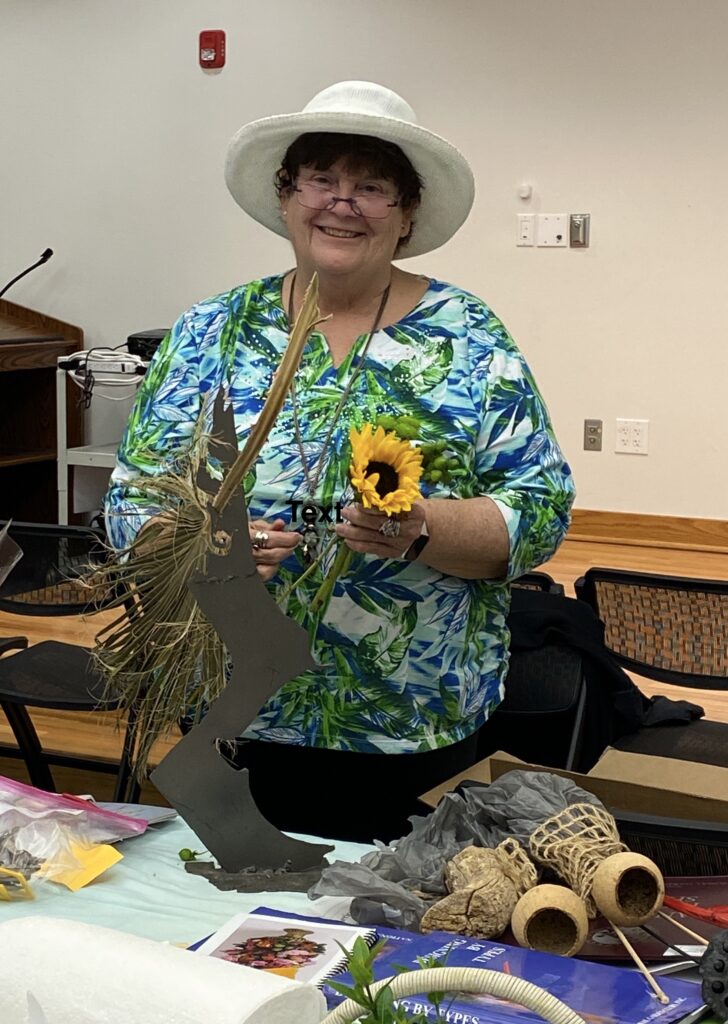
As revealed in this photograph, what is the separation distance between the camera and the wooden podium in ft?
21.4

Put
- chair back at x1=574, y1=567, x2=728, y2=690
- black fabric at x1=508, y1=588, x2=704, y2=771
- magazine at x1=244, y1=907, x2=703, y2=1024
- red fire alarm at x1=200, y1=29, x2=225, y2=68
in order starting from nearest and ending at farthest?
magazine at x1=244, y1=907, x2=703, y2=1024 < black fabric at x1=508, y1=588, x2=704, y2=771 < chair back at x1=574, y1=567, x2=728, y2=690 < red fire alarm at x1=200, y1=29, x2=225, y2=68

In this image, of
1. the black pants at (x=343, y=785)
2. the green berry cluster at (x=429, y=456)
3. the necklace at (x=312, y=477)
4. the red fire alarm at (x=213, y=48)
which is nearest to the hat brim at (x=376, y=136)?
the necklace at (x=312, y=477)

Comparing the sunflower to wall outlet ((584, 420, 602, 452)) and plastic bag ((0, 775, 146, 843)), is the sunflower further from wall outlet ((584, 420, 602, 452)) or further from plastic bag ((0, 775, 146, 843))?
wall outlet ((584, 420, 602, 452))

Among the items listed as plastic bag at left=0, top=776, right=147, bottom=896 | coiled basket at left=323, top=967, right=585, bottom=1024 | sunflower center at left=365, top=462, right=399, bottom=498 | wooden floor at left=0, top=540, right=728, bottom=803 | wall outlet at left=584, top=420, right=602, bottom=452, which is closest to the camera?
coiled basket at left=323, top=967, right=585, bottom=1024

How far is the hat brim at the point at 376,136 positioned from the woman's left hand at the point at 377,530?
0.53 meters

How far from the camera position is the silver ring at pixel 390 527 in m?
1.55

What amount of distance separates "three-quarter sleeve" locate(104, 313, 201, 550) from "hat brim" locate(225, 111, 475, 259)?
0.82ft

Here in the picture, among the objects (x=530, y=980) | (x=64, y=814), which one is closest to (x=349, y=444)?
(x=64, y=814)

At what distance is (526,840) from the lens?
140 cm

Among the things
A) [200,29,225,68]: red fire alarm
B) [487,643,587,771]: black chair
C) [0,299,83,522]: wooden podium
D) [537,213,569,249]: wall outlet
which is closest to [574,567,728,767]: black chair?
[487,643,587,771]: black chair

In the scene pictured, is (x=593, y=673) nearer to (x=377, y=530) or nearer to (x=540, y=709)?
(x=540, y=709)

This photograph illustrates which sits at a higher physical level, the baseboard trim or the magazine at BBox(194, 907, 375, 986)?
the magazine at BBox(194, 907, 375, 986)

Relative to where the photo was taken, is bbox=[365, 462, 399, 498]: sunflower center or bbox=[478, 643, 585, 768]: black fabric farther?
bbox=[478, 643, 585, 768]: black fabric

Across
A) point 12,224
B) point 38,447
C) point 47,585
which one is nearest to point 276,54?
point 12,224
